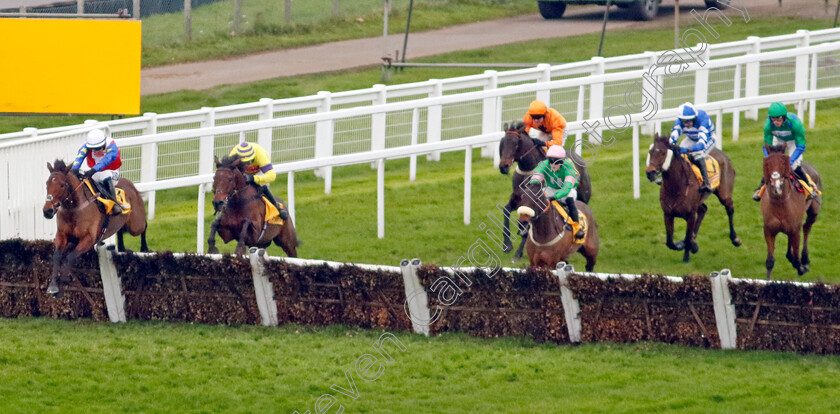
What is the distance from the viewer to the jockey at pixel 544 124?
12.8 meters

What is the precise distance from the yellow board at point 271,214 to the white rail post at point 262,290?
1614mm

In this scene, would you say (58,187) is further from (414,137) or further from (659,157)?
(659,157)

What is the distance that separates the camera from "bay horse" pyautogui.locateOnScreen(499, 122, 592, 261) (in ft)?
41.0

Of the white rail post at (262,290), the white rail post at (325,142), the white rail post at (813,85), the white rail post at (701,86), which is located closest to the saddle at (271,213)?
the white rail post at (262,290)

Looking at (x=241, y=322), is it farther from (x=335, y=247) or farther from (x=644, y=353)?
(x=644, y=353)

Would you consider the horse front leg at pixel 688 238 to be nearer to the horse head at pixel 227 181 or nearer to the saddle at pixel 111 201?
the horse head at pixel 227 181

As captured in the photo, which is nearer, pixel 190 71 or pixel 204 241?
pixel 204 241

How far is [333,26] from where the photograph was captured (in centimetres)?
2512

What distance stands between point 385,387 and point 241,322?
1.98 m

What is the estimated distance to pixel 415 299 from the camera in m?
10.5

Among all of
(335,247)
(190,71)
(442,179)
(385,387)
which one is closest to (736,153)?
(442,179)

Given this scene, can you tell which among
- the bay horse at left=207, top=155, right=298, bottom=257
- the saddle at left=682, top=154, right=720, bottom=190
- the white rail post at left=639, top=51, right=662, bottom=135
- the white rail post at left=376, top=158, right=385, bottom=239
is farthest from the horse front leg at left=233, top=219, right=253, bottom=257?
the white rail post at left=639, top=51, right=662, bottom=135

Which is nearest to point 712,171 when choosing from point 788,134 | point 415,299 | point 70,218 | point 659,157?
point 659,157

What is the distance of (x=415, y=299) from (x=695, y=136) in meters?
3.93
